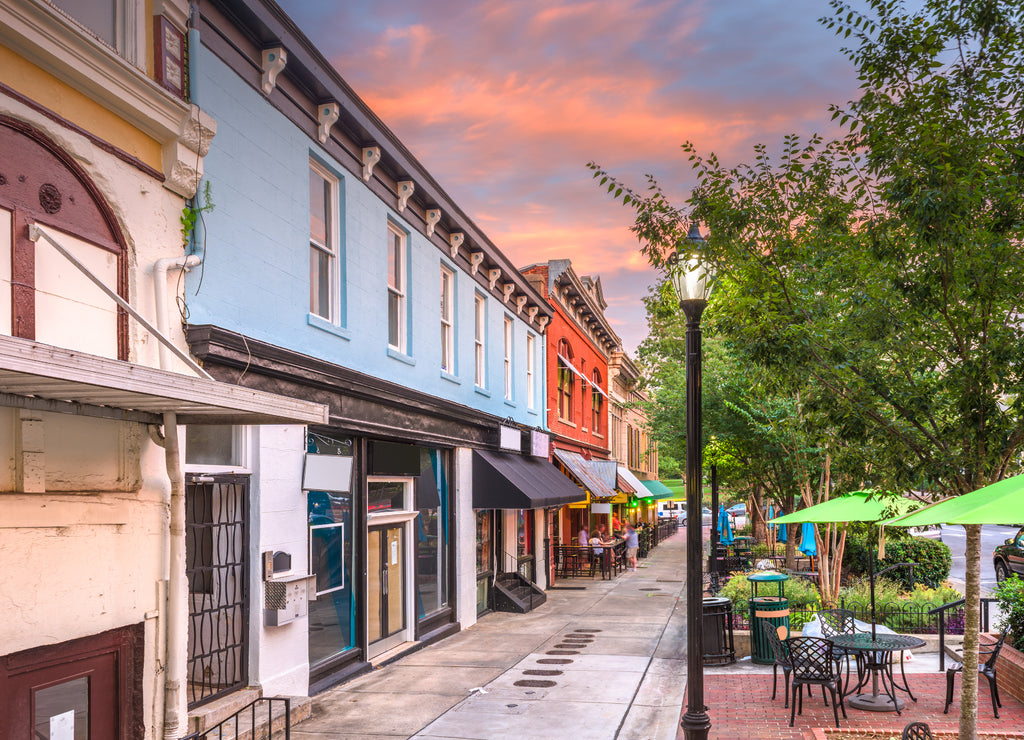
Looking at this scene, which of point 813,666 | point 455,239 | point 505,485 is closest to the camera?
point 813,666

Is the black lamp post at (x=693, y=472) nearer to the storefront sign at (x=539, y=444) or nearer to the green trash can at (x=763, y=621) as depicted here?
the green trash can at (x=763, y=621)

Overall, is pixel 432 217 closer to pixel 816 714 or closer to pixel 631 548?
pixel 816 714

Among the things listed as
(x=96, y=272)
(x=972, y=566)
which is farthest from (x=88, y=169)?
(x=972, y=566)

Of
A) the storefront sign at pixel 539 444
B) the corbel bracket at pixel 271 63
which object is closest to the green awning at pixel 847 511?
the corbel bracket at pixel 271 63

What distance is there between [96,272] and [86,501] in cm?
187

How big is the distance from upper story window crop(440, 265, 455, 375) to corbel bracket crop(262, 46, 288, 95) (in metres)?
7.27

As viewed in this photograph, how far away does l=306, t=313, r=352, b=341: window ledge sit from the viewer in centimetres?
1123

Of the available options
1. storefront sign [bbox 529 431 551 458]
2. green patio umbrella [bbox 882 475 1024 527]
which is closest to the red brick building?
storefront sign [bbox 529 431 551 458]

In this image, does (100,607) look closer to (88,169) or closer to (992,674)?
(88,169)

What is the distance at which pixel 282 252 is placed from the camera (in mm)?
10625

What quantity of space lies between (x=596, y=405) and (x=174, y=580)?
96.4ft

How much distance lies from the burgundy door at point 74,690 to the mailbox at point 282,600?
2.35 meters

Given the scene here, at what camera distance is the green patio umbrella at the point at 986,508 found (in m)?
5.17

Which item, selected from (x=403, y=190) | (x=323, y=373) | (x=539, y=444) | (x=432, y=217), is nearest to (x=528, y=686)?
(x=323, y=373)
